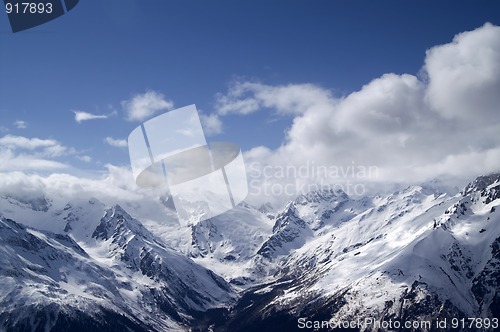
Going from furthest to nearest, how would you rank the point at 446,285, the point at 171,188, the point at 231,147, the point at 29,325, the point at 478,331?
1. the point at 446,285
2. the point at 29,325
3. the point at 478,331
4. the point at 171,188
5. the point at 231,147

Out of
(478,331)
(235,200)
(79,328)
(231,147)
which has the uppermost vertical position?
(231,147)

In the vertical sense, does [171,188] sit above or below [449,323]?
above

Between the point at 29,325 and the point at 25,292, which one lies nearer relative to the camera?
the point at 29,325

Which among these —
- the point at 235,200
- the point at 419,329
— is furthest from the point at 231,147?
the point at 419,329

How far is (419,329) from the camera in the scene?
176500 mm

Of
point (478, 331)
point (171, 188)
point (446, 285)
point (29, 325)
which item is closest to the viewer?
point (171, 188)

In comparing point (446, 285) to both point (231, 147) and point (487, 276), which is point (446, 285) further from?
point (231, 147)

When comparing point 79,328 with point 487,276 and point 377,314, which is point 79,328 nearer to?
point 377,314

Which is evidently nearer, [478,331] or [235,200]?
[235,200]

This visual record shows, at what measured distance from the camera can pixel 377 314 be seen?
624 ft

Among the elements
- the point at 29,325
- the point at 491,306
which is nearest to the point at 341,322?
the point at 491,306

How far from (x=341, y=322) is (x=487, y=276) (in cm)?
5939

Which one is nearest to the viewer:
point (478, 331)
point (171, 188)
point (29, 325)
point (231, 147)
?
point (231, 147)

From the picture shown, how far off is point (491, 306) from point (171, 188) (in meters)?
164
